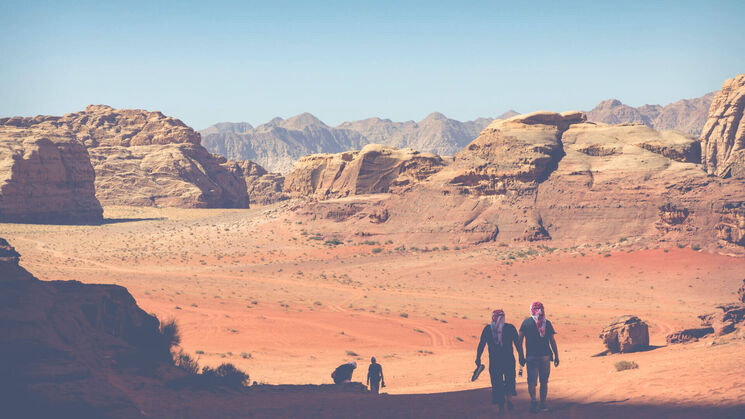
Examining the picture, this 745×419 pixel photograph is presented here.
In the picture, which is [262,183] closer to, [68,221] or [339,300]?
[68,221]

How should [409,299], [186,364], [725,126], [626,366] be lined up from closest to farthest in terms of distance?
[626,366] < [186,364] < [409,299] < [725,126]

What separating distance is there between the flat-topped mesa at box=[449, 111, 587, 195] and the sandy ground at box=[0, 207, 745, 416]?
19.8ft

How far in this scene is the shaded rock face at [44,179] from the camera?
66562mm

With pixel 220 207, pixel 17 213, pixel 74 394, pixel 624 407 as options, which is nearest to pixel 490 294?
pixel 624 407

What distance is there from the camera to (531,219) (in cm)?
4434

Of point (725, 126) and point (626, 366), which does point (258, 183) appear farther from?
point (626, 366)

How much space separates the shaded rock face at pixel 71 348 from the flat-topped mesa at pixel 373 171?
44801 millimetres

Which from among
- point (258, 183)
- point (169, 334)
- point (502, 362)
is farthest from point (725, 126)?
point (169, 334)

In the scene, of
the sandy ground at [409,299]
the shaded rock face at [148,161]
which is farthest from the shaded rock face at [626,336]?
the shaded rock face at [148,161]

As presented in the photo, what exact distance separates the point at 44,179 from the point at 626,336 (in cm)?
6938

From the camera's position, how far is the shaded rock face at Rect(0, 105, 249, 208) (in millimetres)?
97625

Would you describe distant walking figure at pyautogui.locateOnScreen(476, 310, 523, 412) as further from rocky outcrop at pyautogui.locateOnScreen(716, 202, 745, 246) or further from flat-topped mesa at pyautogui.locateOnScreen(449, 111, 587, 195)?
flat-topped mesa at pyautogui.locateOnScreen(449, 111, 587, 195)

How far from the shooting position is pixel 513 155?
4888 centimetres

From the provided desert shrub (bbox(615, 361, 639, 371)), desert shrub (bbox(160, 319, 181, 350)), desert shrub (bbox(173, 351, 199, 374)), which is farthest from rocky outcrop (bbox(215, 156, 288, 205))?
desert shrub (bbox(615, 361, 639, 371))
